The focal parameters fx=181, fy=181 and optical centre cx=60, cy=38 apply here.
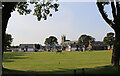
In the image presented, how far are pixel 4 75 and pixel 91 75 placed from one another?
655 centimetres

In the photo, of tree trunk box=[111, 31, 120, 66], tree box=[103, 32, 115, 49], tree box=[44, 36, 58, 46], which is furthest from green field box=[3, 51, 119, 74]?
tree box=[44, 36, 58, 46]

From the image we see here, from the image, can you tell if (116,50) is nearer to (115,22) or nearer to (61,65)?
(115,22)

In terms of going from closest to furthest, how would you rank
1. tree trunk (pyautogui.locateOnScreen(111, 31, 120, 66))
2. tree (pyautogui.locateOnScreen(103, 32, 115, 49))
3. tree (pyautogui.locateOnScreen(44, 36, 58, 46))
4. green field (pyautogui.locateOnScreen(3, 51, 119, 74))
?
green field (pyautogui.locateOnScreen(3, 51, 119, 74)), tree trunk (pyautogui.locateOnScreen(111, 31, 120, 66)), tree (pyautogui.locateOnScreen(103, 32, 115, 49)), tree (pyautogui.locateOnScreen(44, 36, 58, 46))

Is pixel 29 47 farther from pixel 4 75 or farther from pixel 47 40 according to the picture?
pixel 4 75

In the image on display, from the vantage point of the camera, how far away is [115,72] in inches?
572

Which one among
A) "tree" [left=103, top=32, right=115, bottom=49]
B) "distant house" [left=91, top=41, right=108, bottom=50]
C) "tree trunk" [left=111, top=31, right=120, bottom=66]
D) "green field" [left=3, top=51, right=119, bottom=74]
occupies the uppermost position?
"tree" [left=103, top=32, right=115, bottom=49]

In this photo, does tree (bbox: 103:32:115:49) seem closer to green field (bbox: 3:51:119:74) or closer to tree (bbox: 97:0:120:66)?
green field (bbox: 3:51:119:74)

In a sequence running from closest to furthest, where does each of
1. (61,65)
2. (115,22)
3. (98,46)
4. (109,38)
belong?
(115,22) → (61,65) → (109,38) → (98,46)

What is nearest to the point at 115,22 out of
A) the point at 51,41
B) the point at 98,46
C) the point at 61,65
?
the point at 61,65

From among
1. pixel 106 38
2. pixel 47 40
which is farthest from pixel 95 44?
pixel 47 40

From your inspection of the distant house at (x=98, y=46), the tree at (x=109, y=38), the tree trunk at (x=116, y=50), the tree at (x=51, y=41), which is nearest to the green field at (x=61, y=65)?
the tree trunk at (x=116, y=50)

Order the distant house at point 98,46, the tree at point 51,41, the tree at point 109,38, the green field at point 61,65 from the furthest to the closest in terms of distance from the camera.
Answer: the tree at point 51,41 → the distant house at point 98,46 → the tree at point 109,38 → the green field at point 61,65

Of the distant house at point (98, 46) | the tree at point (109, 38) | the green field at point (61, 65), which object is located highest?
the tree at point (109, 38)

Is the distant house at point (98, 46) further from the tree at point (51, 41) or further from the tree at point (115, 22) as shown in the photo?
the tree at point (115, 22)
